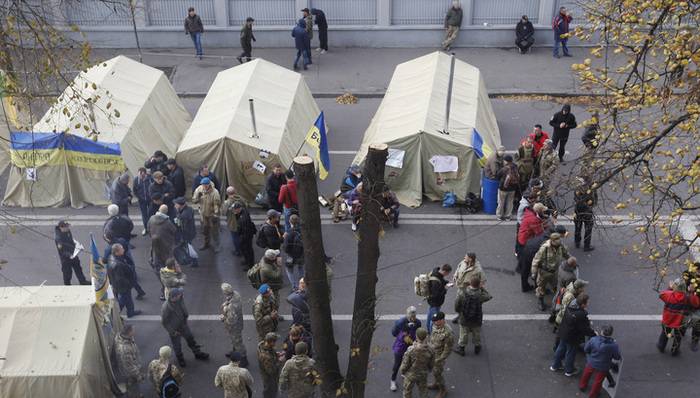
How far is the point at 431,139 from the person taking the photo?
15281mm

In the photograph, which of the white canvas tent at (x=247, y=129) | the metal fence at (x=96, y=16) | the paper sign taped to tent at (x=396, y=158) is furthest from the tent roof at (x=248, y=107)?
the metal fence at (x=96, y=16)

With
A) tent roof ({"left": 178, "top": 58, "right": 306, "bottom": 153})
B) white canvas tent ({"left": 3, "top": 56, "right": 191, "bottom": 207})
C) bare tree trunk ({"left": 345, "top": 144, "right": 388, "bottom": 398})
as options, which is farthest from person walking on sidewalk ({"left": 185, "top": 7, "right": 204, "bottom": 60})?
bare tree trunk ({"left": 345, "top": 144, "right": 388, "bottom": 398})

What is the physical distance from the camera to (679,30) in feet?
31.8

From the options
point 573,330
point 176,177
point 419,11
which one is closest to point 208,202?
point 176,177

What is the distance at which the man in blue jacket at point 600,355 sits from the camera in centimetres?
1034

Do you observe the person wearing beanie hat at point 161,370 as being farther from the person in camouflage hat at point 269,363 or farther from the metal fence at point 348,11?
the metal fence at point 348,11

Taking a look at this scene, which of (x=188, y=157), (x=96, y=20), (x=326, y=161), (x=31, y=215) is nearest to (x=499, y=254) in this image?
(x=326, y=161)

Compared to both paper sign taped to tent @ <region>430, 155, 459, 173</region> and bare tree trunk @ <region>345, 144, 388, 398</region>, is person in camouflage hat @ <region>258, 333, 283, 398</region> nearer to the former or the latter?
bare tree trunk @ <region>345, 144, 388, 398</region>

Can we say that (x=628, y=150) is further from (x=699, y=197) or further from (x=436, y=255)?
(x=699, y=197)

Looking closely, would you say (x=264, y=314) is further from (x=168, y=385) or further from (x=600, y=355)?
(x=600, y=355)

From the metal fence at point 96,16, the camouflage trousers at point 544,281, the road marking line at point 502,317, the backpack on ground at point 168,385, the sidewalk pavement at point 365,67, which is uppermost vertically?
the metal fence at point 96,16

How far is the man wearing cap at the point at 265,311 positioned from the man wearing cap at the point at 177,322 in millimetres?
1106

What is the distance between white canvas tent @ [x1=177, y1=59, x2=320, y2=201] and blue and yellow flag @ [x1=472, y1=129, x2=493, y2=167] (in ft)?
12.1

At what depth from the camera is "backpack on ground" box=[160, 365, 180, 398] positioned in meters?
10.0
